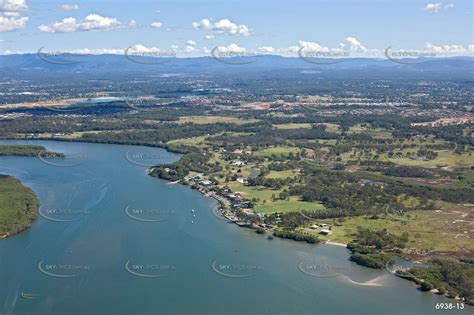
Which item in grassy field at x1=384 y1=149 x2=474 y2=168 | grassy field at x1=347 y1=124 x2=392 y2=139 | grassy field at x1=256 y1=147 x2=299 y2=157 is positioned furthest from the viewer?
grassy field at x1=347 y1=124 x2=392 y2=139

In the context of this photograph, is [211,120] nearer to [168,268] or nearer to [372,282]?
[168,268]

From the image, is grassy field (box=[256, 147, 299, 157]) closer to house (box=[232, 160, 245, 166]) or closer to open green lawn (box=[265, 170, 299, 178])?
house (box=[232, 160, 245, 166])

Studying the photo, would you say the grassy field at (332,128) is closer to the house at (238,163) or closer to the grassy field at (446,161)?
the grassy field at (446,161)

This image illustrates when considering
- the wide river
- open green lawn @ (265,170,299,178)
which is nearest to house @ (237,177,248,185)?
open green lawn @ (265,170,299,178)

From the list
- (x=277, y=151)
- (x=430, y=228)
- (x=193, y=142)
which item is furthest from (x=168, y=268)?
(x=193, y=142)

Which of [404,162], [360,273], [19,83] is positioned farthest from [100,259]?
[19,83]

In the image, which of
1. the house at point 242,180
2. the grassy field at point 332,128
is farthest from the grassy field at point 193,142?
the grassy field at point 332,128
